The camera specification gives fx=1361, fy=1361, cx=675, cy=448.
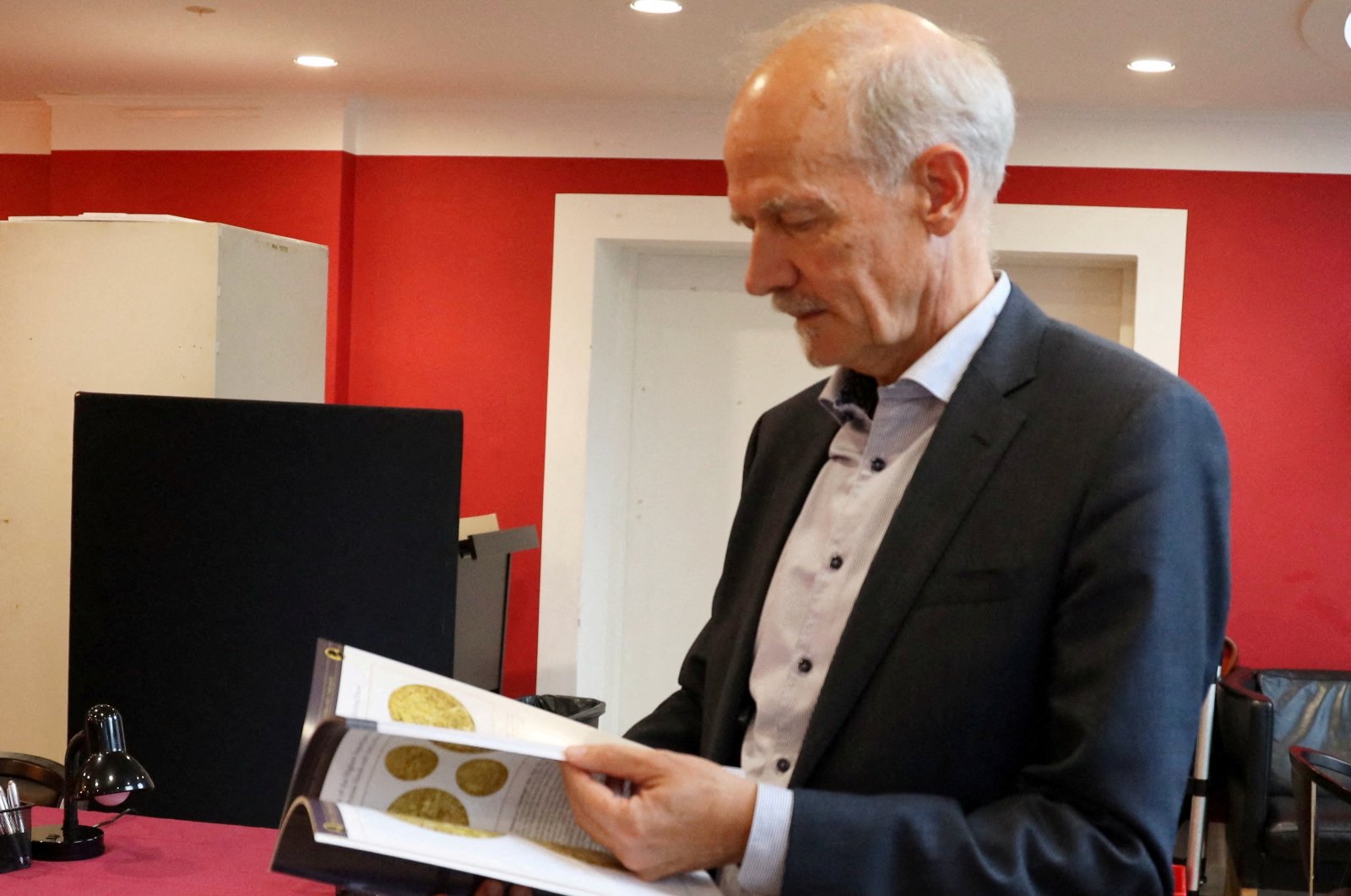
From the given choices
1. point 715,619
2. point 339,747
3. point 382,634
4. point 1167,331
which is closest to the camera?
point 339,747

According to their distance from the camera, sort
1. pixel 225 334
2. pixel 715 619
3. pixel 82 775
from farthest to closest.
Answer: pixel 225 334, pixel 82 775, pixel 715 619

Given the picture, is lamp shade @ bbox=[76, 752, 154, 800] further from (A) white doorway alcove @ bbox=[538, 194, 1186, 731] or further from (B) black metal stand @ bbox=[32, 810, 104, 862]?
(A) white doorway alcove @ bbox=[538, 194, 1186, 731]

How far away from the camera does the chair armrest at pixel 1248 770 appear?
13.8 ft

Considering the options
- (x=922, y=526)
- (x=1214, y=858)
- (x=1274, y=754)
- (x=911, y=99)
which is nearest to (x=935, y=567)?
(x=922, y=526)

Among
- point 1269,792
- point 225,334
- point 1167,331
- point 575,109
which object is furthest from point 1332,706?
point 225,334

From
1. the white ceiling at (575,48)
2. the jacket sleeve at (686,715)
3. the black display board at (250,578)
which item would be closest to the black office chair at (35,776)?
the black display board at (250,578)

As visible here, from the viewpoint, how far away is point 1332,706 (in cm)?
465

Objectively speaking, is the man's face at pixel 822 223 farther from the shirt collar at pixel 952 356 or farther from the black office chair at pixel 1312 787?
Answer: the black office chair at pixel 1312 787

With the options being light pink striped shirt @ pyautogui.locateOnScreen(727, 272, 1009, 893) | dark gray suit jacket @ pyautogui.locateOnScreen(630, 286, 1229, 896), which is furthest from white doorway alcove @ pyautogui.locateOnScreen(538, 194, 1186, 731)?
dark gray suit jacket @ pyautogui.locateOnScreen(630, 286, 1229, 896)

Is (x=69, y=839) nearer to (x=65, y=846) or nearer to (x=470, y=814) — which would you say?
(x=65, y=846)

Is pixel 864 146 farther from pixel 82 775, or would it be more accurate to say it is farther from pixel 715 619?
pixel 82 775

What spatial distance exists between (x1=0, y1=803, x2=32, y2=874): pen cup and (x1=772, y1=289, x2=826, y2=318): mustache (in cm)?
118

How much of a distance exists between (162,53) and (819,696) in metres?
4.08

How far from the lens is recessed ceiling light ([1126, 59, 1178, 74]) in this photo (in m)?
4.07
